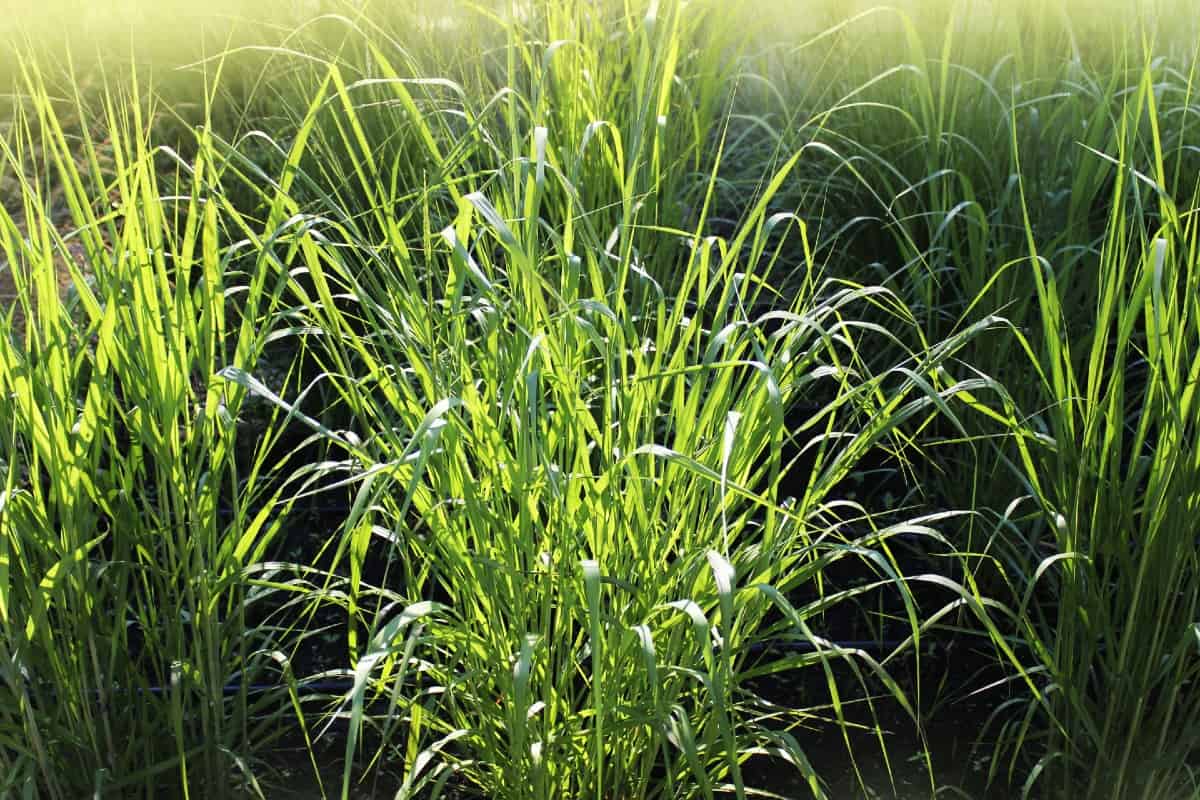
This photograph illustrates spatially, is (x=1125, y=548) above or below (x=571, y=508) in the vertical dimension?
below

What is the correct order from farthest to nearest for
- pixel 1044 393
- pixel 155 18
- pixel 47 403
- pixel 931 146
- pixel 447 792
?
pixel 155 18 < pixel 931 146 < pixel 1044 393 < pixel 447 792 < pixel 47 403

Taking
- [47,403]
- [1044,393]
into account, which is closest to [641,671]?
[47,403]

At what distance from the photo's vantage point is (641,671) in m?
1.40

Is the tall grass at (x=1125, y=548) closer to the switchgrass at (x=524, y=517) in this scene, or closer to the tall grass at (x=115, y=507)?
the switchgrass at (x=524, y=517)

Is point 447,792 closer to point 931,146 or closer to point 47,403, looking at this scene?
point 47,403

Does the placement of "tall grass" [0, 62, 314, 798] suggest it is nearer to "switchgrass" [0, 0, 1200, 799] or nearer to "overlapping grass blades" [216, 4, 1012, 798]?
"switchgrass" [0, 0, 1200, 799]

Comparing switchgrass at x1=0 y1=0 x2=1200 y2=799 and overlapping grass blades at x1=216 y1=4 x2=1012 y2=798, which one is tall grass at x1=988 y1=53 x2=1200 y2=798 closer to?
switchgrass at x1=0 y1=0 x2=1200 y2=799

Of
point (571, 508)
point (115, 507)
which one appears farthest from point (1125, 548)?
point (115, 507)

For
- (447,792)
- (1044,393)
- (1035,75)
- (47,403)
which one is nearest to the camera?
(47,403)

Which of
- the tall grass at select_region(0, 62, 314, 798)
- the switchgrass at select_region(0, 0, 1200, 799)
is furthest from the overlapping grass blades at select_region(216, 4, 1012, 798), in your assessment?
the tall grass at select_region(0, 62, 314, 798)

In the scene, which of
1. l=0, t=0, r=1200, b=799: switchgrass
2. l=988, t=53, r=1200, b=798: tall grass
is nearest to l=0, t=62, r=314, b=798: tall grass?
l=0, t=0, r=1200, b=799: switchgrass

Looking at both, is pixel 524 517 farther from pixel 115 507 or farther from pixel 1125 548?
pixel 1125 548

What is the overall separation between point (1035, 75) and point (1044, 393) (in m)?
0.86

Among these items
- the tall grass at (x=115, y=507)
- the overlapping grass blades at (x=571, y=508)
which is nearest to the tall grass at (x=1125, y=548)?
the overlapping grass blades at (x=571, y=508)
